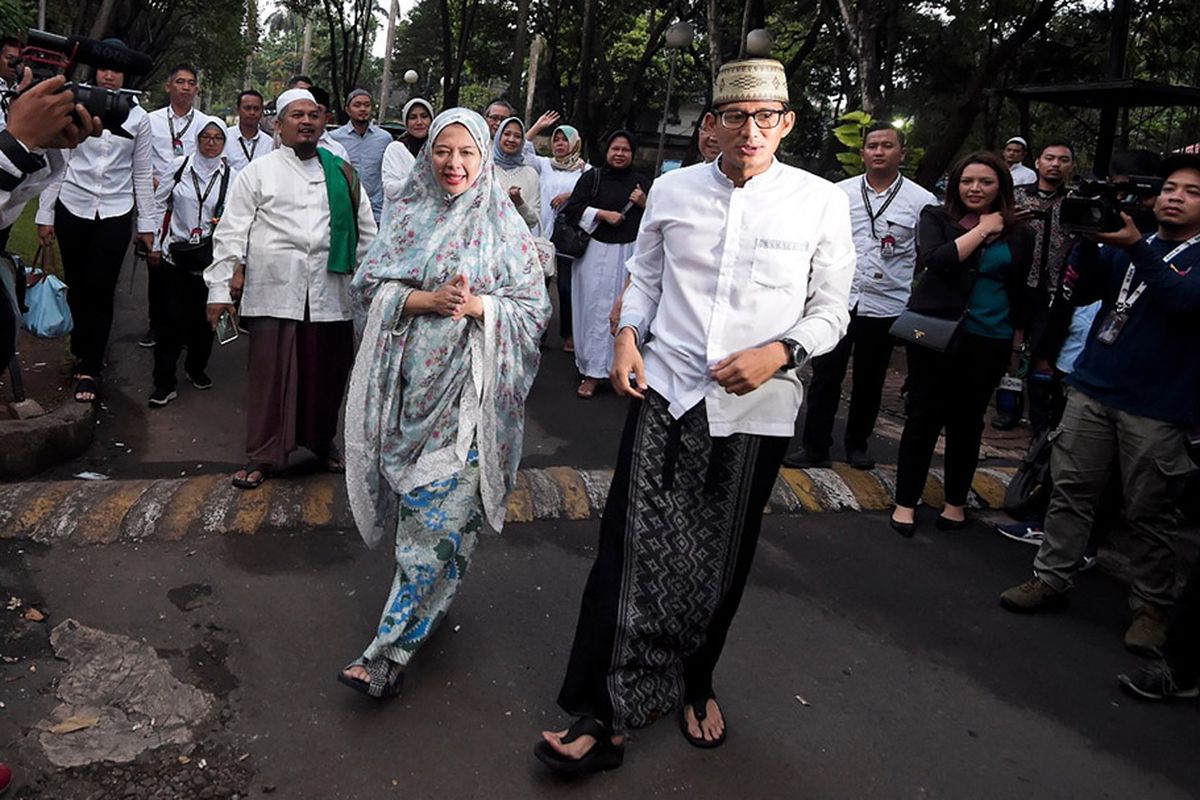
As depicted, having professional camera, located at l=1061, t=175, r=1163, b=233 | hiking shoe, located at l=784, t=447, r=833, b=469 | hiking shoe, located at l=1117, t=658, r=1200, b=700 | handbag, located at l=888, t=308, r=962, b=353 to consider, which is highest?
professional camera, located at l=1061, t=175, r=1163, b=233

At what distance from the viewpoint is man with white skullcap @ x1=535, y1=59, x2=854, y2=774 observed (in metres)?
2.54

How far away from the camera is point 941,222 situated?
440cm

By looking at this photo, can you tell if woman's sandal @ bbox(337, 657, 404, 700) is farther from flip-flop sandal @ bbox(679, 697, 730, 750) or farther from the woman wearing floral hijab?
flip-flop sandal @ bbox(679, 697, 730, 750)

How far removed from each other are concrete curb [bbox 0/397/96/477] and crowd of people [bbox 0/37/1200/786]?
25.9 inches

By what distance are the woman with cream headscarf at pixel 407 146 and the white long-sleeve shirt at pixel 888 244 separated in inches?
120

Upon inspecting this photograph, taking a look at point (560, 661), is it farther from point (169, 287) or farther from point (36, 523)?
point (169, 287)

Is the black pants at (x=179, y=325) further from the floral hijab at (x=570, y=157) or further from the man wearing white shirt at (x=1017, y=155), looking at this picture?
the man wearing white shirt at (x=1017, y=155)

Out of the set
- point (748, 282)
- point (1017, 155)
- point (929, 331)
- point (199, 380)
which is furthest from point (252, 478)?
point (1017, 155)

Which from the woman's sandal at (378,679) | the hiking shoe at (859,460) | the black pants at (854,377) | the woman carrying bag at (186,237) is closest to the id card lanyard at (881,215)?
the black pants at (854,377)

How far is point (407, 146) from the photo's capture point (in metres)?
7.12

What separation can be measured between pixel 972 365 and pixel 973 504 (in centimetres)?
97

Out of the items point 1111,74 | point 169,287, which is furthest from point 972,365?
point 169,287

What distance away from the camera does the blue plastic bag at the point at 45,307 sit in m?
5.08

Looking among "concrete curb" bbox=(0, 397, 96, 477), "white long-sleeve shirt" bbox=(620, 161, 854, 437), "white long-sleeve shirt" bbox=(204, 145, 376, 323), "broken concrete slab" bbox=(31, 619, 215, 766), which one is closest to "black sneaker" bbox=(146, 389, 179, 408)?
"concrete curb" bbox=(0, 397, 96, 477)
